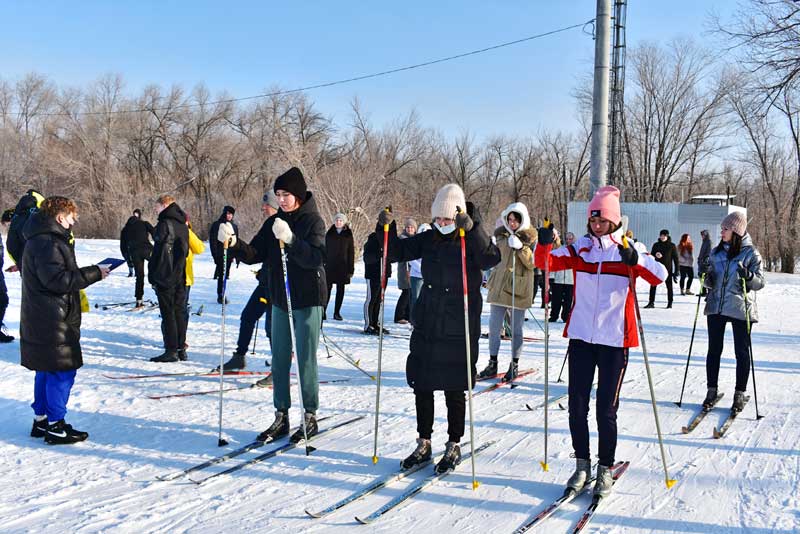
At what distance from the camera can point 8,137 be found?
161ft

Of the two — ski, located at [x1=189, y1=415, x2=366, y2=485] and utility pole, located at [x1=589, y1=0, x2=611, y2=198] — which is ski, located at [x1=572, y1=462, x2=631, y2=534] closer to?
ski, located at [x1=189, y1=415, x2=366, y2=485]

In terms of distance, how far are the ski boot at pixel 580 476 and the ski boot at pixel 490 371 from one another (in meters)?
2.89

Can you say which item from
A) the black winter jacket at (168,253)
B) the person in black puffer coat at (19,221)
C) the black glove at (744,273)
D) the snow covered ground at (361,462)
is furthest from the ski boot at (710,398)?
the person in black puffer coat at (19,221)

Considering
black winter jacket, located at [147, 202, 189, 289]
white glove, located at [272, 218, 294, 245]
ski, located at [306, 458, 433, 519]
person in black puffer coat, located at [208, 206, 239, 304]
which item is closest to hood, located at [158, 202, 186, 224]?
black winter jacket, located at [147, 202, 189, 289]

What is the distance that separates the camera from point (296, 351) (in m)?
4.96

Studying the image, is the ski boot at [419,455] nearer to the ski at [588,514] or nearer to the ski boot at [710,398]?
the ski at [588,514]

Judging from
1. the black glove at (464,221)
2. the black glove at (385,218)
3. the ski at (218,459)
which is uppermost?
the black glove at (385,218)

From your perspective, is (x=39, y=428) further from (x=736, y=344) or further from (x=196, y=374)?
(x=736, y=344)

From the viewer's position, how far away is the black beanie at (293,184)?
4906mm

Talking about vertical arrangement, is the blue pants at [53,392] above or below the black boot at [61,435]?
above

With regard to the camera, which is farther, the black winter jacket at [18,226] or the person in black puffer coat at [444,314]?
the black winter jacket at [18,226]

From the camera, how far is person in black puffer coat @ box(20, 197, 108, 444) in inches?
185

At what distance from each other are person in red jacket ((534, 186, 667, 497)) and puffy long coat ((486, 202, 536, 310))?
2.72 meters

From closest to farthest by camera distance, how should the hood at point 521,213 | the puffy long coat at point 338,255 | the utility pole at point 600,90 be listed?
the hood at point 521,213 → the puffy long coat at point 338,255 → the utility pole at point 600,90
